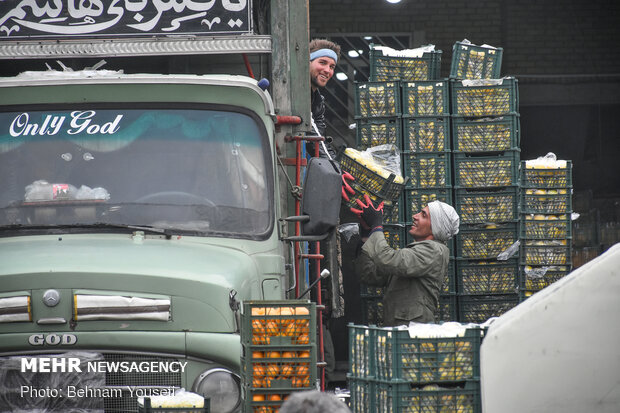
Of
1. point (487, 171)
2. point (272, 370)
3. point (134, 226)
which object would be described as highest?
point (487, 171)

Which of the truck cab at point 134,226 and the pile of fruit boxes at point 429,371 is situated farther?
the pile of fruit boxes at point 429,371

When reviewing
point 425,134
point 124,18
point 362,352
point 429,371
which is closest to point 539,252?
point 425,134

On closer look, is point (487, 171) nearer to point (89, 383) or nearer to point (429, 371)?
point (429, 371)

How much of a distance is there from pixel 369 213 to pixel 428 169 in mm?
1800

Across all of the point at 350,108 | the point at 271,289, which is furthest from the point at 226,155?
the point at 350,108

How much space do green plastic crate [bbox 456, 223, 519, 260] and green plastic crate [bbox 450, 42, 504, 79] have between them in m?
1.58

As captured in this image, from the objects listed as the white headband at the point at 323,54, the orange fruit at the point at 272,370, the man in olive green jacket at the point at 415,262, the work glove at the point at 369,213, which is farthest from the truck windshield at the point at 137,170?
the white headband at the point at 323,54

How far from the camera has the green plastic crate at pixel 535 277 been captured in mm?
9688

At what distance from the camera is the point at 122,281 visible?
5.19 m

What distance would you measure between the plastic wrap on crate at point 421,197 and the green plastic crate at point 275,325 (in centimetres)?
471

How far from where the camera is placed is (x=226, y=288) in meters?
5.37

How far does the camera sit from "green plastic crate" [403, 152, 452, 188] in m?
9.73

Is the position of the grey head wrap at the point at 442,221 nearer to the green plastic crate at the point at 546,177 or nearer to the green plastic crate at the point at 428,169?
the green plastic crate at the point at 428,169

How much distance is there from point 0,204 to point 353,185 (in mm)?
3344
